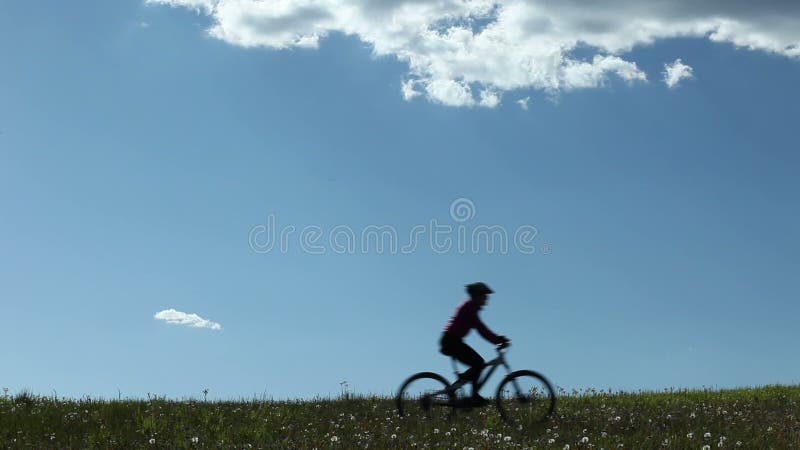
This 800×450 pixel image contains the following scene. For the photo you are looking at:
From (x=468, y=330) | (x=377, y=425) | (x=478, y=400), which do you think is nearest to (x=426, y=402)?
(x=478, y=400)

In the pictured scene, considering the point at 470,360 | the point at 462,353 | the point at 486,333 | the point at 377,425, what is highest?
the point at 486,333

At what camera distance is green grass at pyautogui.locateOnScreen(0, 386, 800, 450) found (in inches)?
490

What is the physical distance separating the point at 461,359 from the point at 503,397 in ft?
3.22

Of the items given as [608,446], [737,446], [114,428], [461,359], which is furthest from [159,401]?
[737,446]

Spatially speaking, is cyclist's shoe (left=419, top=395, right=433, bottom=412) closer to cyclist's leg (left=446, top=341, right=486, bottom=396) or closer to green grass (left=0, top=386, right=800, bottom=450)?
green grass (left=0, top=386, right=800, bottom=450)

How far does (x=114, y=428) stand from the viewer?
14.6 m

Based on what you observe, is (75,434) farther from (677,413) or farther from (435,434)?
(677,413)

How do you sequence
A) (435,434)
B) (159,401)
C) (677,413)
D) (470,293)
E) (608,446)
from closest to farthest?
1. (608,446)
2. (435,434)
3. (470,293)
4. (677,413)
5. (159,401)

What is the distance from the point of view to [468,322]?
14.0 metres

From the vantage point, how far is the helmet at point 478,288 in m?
13.8

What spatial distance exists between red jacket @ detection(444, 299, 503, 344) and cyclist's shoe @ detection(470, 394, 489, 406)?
119 cm

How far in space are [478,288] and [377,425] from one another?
2.94 meters

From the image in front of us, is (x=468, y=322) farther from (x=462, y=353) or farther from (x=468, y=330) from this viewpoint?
(x=462, y=353)

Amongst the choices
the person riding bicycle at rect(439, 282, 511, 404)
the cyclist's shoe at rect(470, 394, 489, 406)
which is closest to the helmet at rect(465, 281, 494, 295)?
the person riding bicycle at rect(439, 282, 511, 404)
